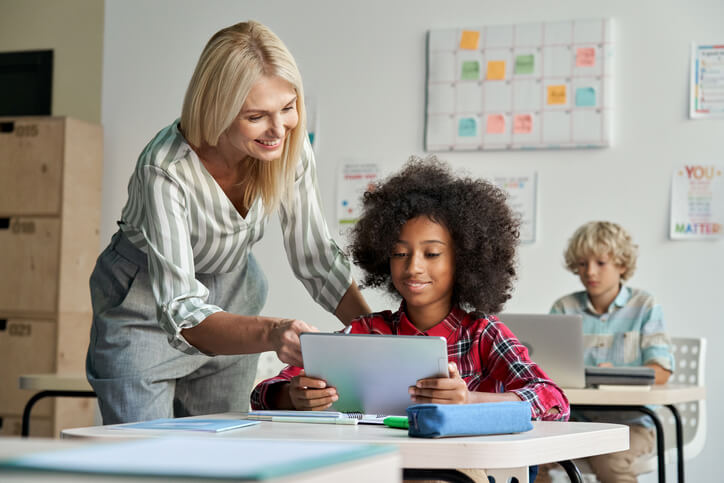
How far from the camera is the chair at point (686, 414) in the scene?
2930 mm

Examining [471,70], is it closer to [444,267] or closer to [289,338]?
[444,267]

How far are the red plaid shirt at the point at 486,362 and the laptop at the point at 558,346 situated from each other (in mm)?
696

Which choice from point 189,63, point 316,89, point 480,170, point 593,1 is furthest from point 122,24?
point 593,1

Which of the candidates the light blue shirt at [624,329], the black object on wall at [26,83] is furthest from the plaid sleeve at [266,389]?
the black object on wall at [26,83]

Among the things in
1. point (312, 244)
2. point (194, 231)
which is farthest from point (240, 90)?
point (312, 244)

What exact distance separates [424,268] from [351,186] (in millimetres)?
2448

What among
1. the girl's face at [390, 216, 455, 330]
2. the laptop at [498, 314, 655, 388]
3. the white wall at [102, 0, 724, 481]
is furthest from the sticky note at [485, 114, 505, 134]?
the girl's face at [390, 216, 455, 330]

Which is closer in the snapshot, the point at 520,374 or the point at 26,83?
the point at 520,374

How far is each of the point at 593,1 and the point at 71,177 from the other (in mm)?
2570

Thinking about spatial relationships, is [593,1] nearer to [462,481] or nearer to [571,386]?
[571,386]

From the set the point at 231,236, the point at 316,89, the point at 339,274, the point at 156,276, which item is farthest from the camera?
the point at 316,89

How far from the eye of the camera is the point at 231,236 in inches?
69.8

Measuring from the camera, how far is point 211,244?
175 cm

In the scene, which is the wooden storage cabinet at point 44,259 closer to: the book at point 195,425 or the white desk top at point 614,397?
the white desk top at point 614,397
